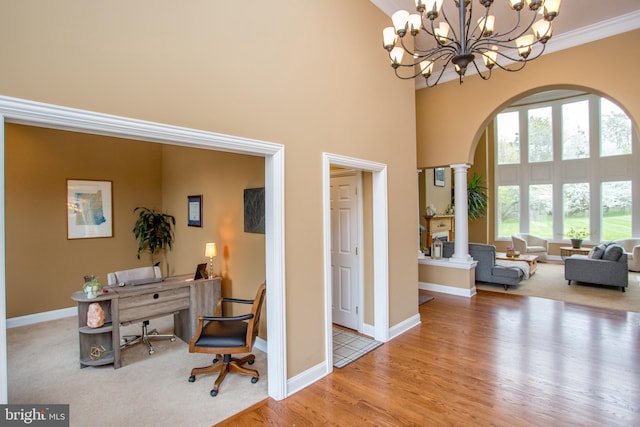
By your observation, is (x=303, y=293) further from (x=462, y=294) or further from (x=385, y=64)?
(x=462, y=294)

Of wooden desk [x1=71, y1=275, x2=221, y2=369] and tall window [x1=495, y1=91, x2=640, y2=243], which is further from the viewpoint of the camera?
tall window [x1=495, y1=91, x2=640, y2=243]

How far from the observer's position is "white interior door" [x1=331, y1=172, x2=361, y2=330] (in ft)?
13.8

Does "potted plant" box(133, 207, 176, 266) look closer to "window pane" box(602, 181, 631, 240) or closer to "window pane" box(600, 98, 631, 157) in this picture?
"window pane" box(602, 181, 631, 240)

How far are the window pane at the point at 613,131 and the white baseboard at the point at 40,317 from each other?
13.0 meters

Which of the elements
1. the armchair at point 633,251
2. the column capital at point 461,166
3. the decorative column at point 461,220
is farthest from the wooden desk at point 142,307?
the armchair at point 633,251

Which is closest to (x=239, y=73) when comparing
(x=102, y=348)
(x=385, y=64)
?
(x=385, y=64)

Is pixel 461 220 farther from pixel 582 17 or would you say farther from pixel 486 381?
pixel 486 381

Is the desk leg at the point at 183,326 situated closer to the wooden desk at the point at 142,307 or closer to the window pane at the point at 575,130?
the wooden desk at the point at 142,307

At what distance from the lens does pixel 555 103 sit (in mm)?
9727

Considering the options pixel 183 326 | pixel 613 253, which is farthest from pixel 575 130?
pixel 183 326

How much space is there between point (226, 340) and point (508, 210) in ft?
34.6

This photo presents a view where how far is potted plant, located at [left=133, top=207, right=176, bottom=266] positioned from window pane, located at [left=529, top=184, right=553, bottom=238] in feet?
34.2

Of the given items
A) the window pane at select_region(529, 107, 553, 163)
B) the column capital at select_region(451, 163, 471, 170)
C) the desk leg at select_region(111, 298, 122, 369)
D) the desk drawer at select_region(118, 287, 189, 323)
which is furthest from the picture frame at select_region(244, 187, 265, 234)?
the window pane at select_region(529, 107, 553, 163)

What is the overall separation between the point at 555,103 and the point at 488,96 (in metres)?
6.39
